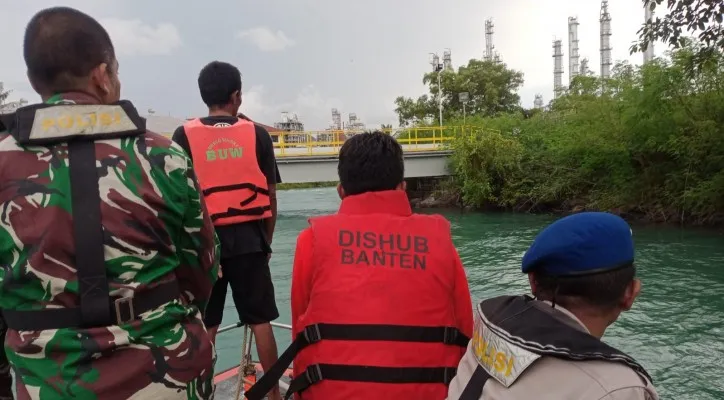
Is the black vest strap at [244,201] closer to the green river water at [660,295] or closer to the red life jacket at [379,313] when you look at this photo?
the red life jacket at [379,313]

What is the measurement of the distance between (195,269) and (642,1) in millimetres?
6273

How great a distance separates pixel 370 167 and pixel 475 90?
140ft

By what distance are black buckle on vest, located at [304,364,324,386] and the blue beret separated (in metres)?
0.87

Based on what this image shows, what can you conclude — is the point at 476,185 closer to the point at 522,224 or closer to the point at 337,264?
the point at 522,224

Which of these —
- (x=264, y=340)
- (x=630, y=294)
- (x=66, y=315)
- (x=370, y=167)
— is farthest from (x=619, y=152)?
(x=66, y=315)

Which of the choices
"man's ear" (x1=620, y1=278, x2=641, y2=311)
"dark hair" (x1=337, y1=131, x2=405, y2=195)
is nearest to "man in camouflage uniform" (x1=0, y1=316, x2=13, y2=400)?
"dark hair" (x1=337, y1=131, x2=405, y2=195)

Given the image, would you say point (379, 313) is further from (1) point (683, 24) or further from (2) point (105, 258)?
(1) point (683, 24)

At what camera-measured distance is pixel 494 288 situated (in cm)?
928

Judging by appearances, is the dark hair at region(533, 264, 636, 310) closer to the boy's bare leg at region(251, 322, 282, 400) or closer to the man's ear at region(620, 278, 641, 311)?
the man's ear at region(620, 278, 641, 311)

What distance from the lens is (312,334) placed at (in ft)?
6.16

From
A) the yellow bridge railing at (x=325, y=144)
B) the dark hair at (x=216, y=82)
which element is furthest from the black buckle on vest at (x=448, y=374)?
the yellow bridge railing at (x=325, y=144)

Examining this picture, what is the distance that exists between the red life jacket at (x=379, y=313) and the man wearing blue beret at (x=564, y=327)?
11.9 inches

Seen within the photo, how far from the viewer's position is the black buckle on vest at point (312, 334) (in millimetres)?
1867

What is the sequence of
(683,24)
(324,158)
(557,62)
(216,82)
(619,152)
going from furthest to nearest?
(557,62) → (324,158) → (619,152) → (683,24) → (216,82)
